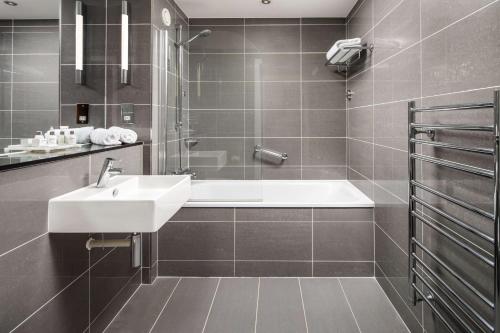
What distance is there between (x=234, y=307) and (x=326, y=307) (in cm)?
60

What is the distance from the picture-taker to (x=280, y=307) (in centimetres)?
234

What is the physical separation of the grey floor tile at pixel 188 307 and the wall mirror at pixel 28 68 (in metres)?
1.33

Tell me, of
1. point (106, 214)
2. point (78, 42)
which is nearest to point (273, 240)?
point (106, 214)

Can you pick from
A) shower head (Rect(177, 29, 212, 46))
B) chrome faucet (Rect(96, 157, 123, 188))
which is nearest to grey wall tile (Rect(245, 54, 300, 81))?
shower head (Rect(177, 29, 212, 46))

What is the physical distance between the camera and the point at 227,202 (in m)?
2.82

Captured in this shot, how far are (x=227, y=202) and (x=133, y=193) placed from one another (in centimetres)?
85

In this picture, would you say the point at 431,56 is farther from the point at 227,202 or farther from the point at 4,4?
the point at 4,4

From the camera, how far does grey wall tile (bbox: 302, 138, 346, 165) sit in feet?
12.8

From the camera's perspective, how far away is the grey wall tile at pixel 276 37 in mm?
3828

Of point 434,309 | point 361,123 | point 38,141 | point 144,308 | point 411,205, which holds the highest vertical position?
point 361,123

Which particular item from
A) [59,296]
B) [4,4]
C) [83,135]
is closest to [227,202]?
[83,135]

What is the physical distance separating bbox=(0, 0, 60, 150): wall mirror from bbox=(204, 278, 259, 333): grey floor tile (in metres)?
1.50

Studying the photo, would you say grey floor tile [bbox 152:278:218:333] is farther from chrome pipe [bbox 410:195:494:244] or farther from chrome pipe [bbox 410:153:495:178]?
chrome pipe [bbox 410:153:495:178]

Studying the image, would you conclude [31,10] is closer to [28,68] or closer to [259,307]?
[28,68]
